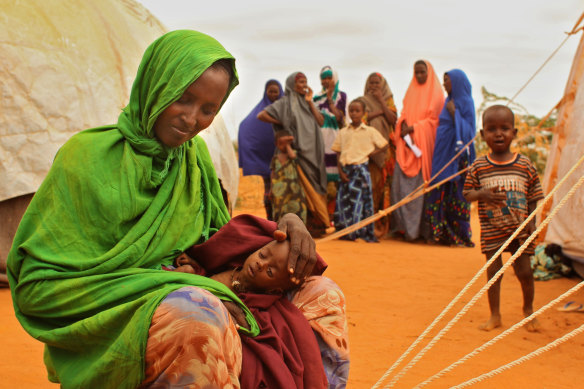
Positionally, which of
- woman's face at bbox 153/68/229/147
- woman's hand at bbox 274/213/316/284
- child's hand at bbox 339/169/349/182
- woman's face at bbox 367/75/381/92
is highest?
woman's face at bbox 153/68/229/147

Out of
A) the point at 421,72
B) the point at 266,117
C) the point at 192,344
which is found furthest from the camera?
the point at 421,72

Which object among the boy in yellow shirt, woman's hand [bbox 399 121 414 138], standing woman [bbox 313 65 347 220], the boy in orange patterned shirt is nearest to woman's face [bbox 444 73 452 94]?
woman's hand [bbox 399 121 414 138]

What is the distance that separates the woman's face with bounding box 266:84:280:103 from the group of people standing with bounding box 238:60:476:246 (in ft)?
0.05

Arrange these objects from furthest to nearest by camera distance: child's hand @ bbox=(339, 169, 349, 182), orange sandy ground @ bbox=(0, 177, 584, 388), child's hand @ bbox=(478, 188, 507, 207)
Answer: child's hand @ bbox=(339, 169, 349, 182)
child's hand @ bbox=(478, 188, 507, 207)
orange sandy ground @ bbox=(0, 177, 584, 388)

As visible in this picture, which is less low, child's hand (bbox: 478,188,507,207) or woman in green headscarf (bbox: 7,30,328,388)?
woman in green headscarf (bbox: 7,30,328,388)

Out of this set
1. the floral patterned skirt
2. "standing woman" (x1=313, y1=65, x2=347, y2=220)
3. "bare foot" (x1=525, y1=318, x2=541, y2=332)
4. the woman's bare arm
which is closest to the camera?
the floral patterned skirt

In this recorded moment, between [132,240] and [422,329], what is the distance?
2.96 meters

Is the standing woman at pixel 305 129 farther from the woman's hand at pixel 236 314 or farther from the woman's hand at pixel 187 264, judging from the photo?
the woman's hand at pixel 236 314

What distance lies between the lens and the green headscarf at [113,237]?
183 cm

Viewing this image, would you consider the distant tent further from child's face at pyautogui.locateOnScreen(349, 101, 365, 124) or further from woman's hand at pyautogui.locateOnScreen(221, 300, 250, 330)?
woman's hand at pyautogui.locateOnScreen(221, 300, 250, 330)

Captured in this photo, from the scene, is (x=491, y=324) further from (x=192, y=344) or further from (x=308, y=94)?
(x=308, y=94)

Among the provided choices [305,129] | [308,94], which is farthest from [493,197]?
[308,94]

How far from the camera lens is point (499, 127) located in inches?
169

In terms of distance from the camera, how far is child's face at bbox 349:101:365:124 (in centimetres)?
860
